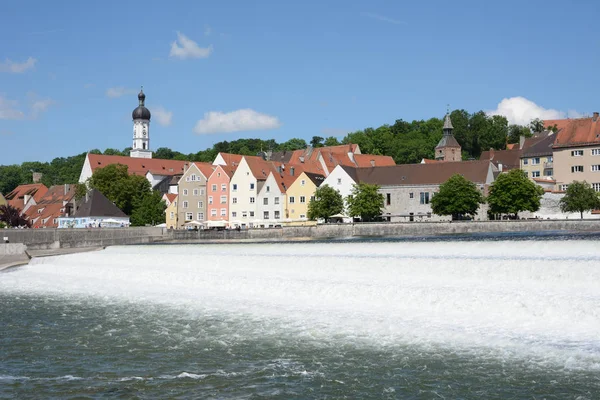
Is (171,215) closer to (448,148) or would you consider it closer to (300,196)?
(300,196)

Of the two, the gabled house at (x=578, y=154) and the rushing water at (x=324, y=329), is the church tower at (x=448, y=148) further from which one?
the rushing water at (x=324, y=329)

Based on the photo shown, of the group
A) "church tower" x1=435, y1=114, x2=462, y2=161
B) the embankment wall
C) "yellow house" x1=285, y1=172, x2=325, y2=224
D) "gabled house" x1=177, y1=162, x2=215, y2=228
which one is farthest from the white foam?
"church tower" x1=435, y1=114, x2=462, y2=161

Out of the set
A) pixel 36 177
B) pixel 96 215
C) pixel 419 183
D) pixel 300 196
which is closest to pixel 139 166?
pixel 96 215

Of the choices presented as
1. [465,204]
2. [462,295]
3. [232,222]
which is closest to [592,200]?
[465,204]

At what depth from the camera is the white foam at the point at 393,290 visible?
1883cm

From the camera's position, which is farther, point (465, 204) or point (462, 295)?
point (465, 204)

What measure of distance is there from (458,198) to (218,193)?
34.3 m

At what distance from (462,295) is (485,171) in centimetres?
5771

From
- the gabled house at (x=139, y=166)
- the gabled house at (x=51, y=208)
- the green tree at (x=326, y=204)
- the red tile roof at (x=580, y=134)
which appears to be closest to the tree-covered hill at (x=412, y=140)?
the gabled house at (x=139, y=166)

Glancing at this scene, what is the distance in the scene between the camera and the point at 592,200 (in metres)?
68.2

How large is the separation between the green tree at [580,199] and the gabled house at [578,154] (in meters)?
9.48

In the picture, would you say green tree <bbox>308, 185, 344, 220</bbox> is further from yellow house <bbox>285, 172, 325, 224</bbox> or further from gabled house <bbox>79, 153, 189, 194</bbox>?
gabled house <bbox>79, 153, 189, 194</bbox>

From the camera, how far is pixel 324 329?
792 inches

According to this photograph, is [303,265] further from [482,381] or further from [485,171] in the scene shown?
[485,171]
